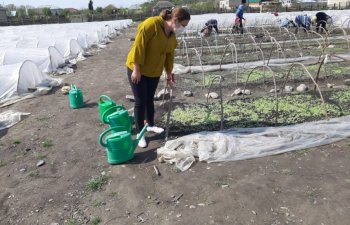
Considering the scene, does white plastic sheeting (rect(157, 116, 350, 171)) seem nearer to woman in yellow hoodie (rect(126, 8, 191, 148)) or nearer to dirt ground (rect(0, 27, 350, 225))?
dirt ground (rect(0, 27, 350, 225))

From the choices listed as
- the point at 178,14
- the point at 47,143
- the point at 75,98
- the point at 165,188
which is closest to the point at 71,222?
the point at 165,188

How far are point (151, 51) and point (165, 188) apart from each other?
164 centimetres

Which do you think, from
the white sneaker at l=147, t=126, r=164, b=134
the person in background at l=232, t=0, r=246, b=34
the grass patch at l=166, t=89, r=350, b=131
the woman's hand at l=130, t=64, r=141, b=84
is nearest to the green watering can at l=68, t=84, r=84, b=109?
the grass patch at l=166, t=89, r=350, b=131

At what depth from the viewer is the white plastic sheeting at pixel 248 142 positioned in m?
3.82

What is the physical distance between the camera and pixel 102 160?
406 centimetres

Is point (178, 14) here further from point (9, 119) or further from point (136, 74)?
point (9, 119)

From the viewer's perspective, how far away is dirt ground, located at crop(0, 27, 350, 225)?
9.41 ft

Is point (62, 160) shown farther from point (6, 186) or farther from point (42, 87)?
point (42, 87)

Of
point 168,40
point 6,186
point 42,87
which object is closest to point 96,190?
point 6,186

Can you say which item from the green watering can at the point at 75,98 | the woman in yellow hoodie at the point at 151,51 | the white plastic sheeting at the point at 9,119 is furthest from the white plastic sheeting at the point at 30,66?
the woman in yellow hoodie at the point at 151,51

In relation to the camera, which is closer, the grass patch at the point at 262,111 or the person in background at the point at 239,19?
the grass patch at the point at 262,111

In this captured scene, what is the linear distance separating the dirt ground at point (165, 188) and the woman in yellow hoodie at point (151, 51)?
783 mm

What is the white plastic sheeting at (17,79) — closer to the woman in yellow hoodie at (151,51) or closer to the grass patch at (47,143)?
the grass patch at (47,143)

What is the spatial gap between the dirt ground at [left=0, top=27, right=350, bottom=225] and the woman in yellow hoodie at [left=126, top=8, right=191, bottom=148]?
30.8 inches
